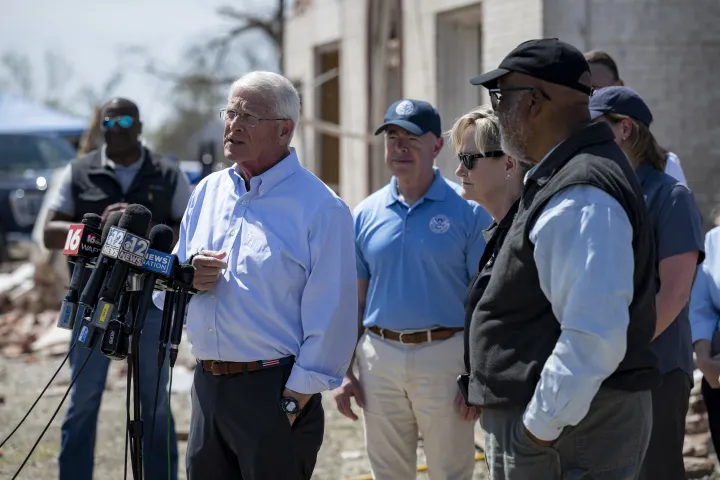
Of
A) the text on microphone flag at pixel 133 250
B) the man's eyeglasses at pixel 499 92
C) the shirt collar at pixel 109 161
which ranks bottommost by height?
the text on microphone flag at pixel 133 250

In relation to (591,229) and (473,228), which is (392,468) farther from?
(591,229)

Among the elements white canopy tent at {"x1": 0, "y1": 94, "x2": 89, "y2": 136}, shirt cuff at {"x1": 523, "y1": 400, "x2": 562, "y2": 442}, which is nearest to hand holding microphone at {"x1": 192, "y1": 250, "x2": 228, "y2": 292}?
shirt cuff at {"x1": 523, "y1": 400, "x2": 562, "y2": 442}

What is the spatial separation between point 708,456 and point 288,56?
30.6 feet

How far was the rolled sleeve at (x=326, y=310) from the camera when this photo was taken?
11.8 feet

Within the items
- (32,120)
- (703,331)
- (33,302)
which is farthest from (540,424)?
(32,120)

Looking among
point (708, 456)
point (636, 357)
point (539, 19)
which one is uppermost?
point (539, 19)

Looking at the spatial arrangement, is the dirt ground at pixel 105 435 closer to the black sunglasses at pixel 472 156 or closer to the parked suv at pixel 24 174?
the black sunglasses at pixel 472 156

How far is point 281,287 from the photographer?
12.0 feet

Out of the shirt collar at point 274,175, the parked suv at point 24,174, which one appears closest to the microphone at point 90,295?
the shirt collar at point 274,175

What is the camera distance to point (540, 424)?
264 centimetres

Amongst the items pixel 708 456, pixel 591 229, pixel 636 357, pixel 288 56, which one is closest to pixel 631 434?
pixel 636 357

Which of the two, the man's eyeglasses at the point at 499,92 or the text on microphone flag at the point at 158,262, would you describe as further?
the text on microphone flag at the point at 158,262

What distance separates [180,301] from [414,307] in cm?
121

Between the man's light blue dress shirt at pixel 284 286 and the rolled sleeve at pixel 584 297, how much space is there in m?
1.17
